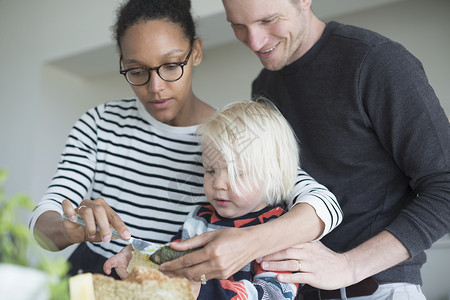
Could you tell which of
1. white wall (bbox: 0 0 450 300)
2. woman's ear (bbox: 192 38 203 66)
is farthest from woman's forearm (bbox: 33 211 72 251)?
white wall (bbox: 0 0 450 300)

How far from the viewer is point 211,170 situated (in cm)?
133

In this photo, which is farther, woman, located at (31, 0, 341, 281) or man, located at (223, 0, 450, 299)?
woman, located at (31, 0, 341, 281)

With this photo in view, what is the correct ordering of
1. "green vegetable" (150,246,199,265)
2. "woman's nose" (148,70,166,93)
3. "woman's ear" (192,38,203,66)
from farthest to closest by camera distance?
"woman's ear" (192,38,203,66) → "woman's nose" (148,70,166,93) → "green vegetable" (150,246,199,265)

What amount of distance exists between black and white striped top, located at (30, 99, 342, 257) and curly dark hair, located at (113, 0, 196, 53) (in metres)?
0.28

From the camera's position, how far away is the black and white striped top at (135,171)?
1.51 meters

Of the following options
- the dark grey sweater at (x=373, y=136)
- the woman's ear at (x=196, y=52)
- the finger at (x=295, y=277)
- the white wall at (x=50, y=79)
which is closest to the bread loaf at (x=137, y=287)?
the finger at (x=295, y=277)

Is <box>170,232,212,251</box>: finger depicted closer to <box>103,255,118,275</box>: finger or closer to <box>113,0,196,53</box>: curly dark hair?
<box>103,255,118,275</box>: finger

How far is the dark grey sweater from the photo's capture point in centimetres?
127

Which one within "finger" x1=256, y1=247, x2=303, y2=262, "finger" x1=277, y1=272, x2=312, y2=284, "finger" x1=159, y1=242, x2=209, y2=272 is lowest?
"finger" x1=277, y1=272, x2=312, y2=284

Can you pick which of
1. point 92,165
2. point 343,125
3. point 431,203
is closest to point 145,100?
point 92,165

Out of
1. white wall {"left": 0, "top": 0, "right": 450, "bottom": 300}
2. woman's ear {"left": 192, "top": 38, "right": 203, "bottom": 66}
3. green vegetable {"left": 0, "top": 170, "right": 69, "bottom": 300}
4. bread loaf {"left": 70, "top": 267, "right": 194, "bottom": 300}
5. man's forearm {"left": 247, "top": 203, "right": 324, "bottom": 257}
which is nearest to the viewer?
green vegetable {"left": 0, "top": 170, "right": 69, "bottom": 300}

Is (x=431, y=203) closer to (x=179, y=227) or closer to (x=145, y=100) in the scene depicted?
(x=179, y=227)

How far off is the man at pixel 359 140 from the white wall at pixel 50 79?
7.19 ft

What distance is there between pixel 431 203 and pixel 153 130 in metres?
0.90
